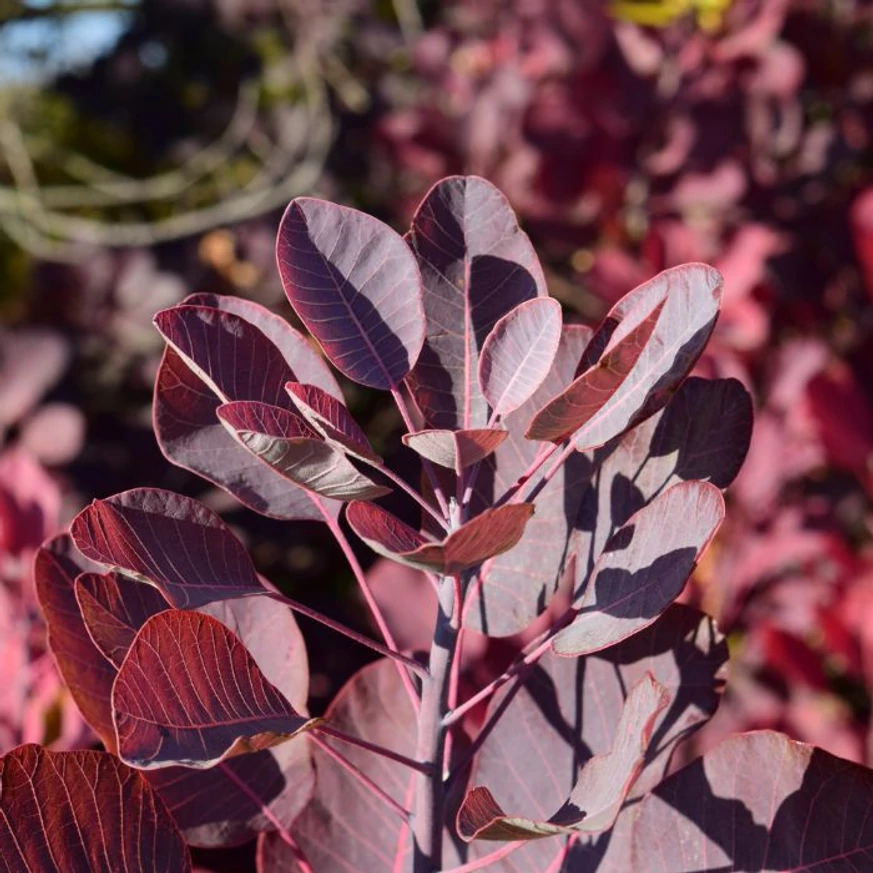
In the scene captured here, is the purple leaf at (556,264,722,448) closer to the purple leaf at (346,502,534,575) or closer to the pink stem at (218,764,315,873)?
the purple leaf at (346,502,534,575)

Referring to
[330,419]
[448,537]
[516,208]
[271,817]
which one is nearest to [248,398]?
[330,419]

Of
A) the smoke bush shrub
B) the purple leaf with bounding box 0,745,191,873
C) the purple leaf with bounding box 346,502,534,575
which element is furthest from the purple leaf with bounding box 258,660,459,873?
the purple leaf with bounding box 346,502,534,575

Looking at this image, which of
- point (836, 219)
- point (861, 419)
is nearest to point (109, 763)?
point (861, 419)

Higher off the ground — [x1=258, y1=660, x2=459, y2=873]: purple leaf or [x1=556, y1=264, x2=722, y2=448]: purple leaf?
[x1=556, y1=264, x2=722, y2=448]: purple leaf

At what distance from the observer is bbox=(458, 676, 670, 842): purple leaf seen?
43cm

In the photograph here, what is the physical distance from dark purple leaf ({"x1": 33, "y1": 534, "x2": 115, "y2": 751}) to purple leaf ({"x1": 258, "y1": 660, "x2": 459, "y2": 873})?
0.45 ft

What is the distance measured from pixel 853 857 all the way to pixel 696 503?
21cm

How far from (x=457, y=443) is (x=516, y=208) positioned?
1755 mm

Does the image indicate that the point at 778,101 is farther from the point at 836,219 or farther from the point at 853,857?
the point at 853,857

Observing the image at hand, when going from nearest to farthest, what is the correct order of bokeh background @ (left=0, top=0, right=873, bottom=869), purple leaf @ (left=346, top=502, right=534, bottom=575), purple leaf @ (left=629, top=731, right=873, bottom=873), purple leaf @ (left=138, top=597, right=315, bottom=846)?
purple leaf @ (left=346, top=502, right=534, bottom=575), purple leaf @ (left=629, top=731, right=873, bottom=873), purple leaf @ (left=138, top=597, right=315, bottom=846), bokeh background @ (left=0, top=0, right=873, bottom=869)

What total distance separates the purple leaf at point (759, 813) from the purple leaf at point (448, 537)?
0.21m

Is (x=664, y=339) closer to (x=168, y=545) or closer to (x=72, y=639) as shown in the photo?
(x=168, y=545)

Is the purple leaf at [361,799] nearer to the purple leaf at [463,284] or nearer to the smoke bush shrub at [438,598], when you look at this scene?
the smoke bush shrub at [438,598]

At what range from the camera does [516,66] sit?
2350 millimetres
